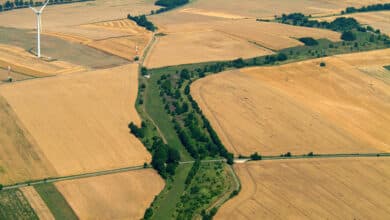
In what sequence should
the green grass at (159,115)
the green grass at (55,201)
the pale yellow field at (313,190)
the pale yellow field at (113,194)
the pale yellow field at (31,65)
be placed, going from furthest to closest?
the pale yellow field at (31,65), the green grass at (159,115), the pale yellow field at (313,190), the pale yellow field at (113,194), the green grass at (55,201)

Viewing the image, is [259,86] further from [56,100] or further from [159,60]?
[56,100]

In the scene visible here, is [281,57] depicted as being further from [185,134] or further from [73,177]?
[73,177]

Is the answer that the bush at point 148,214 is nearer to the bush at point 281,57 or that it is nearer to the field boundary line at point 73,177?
the field boundary line at point 73,177

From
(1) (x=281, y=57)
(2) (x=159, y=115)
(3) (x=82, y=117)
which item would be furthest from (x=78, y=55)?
(1) (x=281, y=57)

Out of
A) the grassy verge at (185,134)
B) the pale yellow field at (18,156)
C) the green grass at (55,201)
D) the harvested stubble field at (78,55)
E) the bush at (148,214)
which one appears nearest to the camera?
the green grass at (55,201)

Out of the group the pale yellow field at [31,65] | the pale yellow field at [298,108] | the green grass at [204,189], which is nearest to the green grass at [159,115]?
the green grass at [204,189]

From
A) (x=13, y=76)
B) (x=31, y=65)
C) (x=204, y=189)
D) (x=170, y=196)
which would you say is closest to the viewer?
(x=170, y=196)

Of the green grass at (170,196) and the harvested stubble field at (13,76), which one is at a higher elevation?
the harvested stubble field at (13,76)
